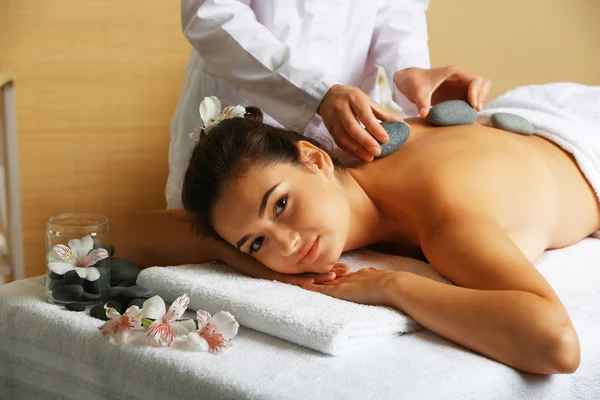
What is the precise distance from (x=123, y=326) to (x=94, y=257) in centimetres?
17

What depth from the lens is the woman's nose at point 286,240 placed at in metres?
1.35

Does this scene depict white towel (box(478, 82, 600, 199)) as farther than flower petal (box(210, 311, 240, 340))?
Yes

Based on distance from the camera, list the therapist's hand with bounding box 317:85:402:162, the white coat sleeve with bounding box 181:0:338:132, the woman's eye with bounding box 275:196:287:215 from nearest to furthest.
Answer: the woman's eye with bounding box 275:196:287:215 → the therapist's hand with bounding box 317:85:402:162 → the white coat sleeve with bounding box 181:0:338:132

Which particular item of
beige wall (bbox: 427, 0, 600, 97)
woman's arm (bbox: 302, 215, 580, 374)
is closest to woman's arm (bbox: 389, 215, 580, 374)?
woman's arm (bbox: 302, 215, 580, 374)

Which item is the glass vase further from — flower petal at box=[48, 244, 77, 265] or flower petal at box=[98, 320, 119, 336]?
flower petal at box=[98, 320, 119, 336]

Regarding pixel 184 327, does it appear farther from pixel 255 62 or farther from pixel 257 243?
pixel 255 62

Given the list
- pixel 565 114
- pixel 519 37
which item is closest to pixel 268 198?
pixel 565 114

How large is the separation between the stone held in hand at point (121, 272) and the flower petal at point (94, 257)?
0.14m

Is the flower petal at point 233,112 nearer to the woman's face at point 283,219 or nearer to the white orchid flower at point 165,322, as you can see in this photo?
the woman's face at point 283,219

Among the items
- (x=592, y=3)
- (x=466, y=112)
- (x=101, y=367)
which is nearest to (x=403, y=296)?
(x=101, y=367)

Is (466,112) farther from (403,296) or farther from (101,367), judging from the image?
(101,367)

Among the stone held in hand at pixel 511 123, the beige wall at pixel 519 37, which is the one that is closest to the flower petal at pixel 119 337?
the stone held in hand at pixel 511 123

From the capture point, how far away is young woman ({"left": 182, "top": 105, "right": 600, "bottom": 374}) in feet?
3.81

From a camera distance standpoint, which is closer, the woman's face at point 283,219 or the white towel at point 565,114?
the woman's face at point 283,219
